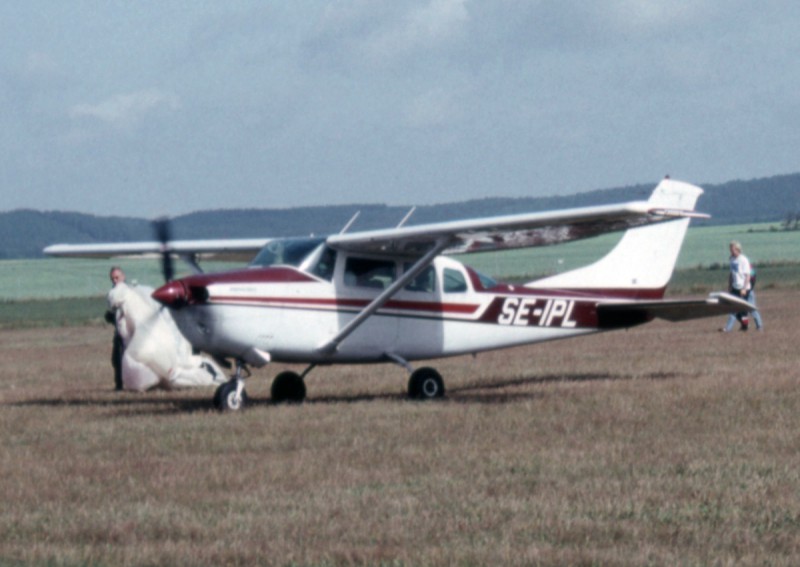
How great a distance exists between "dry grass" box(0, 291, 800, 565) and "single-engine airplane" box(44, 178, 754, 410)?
2.20 ft

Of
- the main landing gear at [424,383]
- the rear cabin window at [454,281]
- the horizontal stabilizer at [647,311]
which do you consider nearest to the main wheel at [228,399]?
the main landing gear at [424,383]

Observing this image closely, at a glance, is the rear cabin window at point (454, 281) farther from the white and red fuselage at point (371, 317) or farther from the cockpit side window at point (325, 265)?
the cockpit side window at point (325, 265)

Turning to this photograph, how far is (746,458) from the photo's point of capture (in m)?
10.1

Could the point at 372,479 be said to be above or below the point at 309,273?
below

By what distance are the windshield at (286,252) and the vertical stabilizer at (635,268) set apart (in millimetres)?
3661

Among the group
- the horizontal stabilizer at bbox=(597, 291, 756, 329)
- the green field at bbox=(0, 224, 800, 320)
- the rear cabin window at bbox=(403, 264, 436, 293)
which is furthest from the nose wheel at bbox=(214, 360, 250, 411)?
the horizontal stabilizer at bbox=(597, 291, 756, 329)

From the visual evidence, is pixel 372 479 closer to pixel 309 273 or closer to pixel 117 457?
pixel 117 457

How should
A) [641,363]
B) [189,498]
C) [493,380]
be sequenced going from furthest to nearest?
[641,363] → [493,380] → [189,498]

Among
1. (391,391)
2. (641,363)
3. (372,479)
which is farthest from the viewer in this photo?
(641,363)

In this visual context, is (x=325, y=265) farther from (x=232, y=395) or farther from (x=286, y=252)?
(x=232, y=395)

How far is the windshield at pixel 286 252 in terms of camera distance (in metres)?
15.5

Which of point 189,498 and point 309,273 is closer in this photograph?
point 189,498

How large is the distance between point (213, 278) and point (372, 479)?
5334 millimetres

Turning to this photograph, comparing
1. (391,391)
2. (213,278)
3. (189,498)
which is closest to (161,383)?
(391,391)
